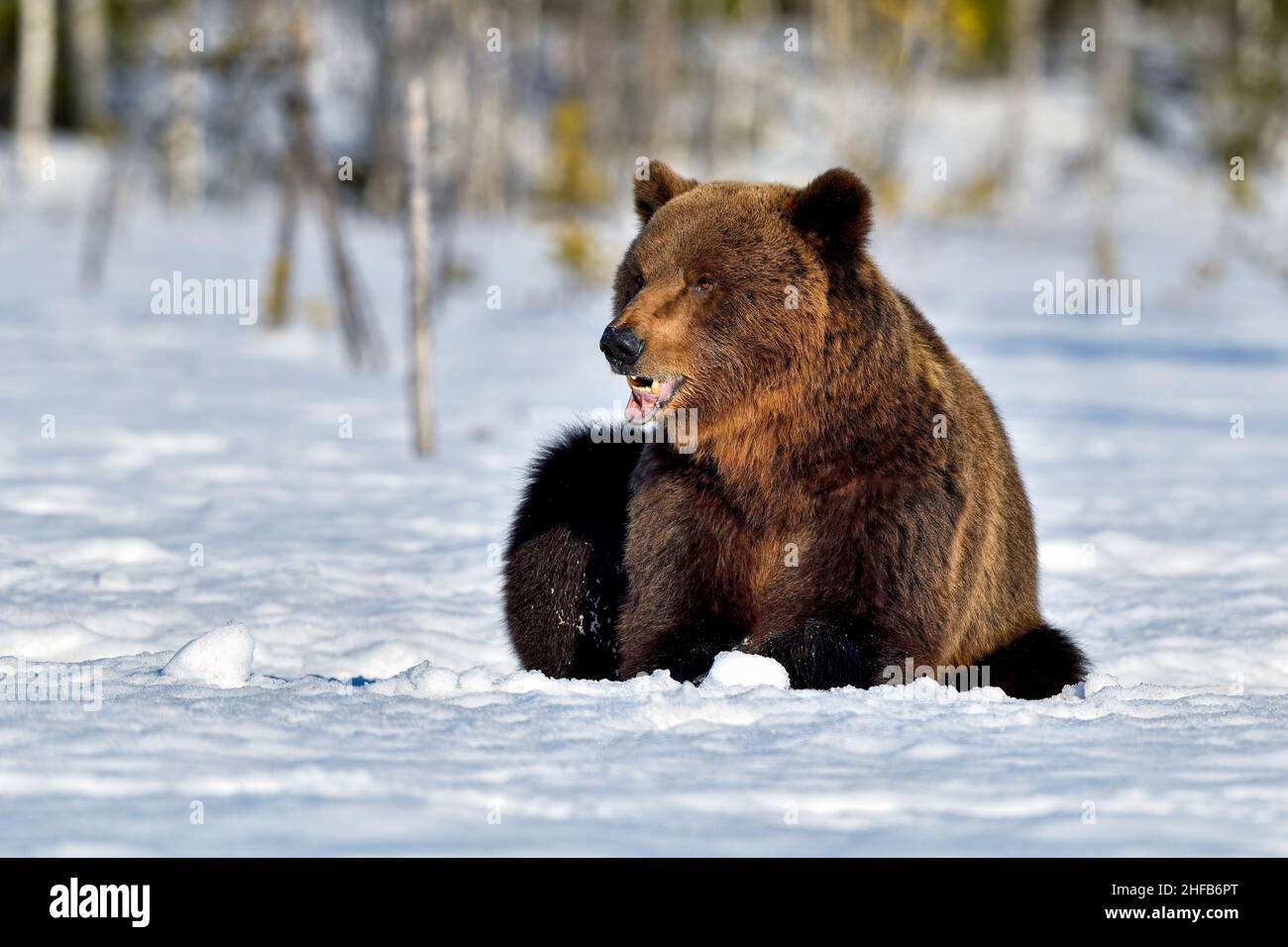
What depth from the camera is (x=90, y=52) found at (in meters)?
38.6

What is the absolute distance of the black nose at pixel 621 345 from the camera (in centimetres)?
486

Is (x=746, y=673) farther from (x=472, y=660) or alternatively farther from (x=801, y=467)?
(x=472, y=660)

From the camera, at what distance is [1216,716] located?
452 centimetres

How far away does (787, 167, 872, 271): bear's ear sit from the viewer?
199 inches

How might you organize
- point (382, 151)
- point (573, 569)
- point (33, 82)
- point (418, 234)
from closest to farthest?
point (573, 569), point (418, 234), point (382, 151), point (33, 82)

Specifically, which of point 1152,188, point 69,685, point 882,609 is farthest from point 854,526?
point 1152,188

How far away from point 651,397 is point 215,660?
1.51 meters

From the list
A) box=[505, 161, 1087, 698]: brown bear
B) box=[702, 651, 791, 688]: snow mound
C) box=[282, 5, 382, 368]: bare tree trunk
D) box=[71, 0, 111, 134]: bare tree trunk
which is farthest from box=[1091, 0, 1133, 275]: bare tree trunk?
box=[702, 651, 791, 688]: snow mound

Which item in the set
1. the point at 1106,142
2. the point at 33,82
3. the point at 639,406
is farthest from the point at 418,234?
the point at 33,82

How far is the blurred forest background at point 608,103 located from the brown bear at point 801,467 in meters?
9.65

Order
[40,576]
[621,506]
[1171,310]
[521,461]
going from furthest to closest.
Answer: [1171,310]
[521,461]
[40,576]
[621,506]

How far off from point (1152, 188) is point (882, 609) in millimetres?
37623

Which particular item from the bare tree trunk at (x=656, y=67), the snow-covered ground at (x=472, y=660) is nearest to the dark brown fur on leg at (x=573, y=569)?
the snow-covered ground at (x=472, y=660)
